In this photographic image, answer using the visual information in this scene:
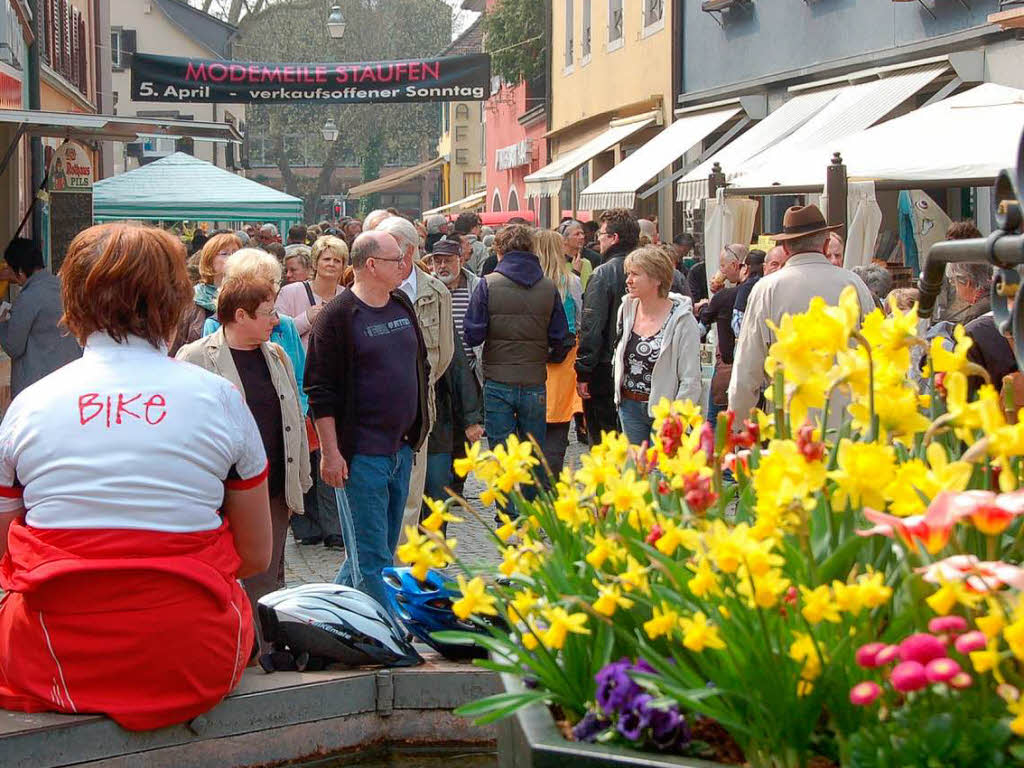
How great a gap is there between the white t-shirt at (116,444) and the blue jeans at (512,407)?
5166 millimetres

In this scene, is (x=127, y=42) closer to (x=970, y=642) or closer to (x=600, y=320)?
(x=600, y=320)

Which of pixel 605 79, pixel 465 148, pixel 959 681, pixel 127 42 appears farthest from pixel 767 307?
pixel 127 42

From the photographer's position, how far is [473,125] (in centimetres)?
6341

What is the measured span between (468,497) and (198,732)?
6586 mm

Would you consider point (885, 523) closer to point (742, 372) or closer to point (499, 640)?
point (499, 640)

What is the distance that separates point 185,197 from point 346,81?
4.99 m

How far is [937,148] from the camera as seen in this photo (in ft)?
34.8

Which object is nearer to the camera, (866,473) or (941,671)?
(941,671)

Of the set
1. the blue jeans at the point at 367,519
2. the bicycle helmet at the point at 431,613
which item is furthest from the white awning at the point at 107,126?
the bicycle helmet at the point at 431,613

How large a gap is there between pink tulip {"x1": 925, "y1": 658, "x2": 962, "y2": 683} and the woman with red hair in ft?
7.39

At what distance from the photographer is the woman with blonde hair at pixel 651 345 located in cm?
852

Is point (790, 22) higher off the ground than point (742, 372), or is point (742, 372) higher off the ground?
point (790, 22)

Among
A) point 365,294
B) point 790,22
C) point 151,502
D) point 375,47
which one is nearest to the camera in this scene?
point 151,502

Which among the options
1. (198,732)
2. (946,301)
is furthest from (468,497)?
(198,732)
